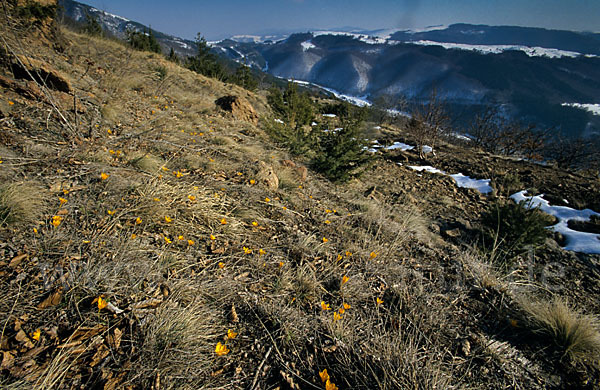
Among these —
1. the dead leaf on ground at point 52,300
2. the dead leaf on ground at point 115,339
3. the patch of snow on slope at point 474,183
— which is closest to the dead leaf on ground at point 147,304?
the dead leaf on ground at point 115,339

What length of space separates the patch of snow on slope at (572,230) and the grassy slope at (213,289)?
102 inches

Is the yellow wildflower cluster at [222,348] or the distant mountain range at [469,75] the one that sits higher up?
the distant mountain range at [469,75]

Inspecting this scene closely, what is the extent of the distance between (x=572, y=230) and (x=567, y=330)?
4241mm

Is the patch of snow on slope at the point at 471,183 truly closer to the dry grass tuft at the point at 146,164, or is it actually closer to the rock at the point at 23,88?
the dry grass tuft at the point at 146,164

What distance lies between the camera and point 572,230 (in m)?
4.38

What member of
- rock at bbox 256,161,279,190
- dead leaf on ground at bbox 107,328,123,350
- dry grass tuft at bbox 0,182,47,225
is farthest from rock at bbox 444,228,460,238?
dry grass tuft at bbox 0,182,47,225

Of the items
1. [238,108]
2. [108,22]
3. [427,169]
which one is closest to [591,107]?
[427,169]

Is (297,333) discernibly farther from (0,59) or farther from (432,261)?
(0,59)

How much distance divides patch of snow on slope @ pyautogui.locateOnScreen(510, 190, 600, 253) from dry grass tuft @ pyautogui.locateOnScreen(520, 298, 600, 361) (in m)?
2.14

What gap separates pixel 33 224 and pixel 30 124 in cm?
214

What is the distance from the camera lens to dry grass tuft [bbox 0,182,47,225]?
1.56m

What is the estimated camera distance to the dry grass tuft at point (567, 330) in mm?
1587

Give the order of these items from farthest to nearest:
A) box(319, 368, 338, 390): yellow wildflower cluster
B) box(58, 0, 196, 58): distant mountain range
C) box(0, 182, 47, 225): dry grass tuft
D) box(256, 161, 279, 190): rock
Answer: box(58, 0, 196, 58): distant mountain range
box(256, 161, 279, 190): rock
box(0, 182, 47, 225): dry grass tuft
box(319, 368, 338, 390): yellow wildflower cluster

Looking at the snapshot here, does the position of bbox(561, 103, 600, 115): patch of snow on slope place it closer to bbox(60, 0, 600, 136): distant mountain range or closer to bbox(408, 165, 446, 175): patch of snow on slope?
bbox(60, 0, 600, 136): distant mountain range
